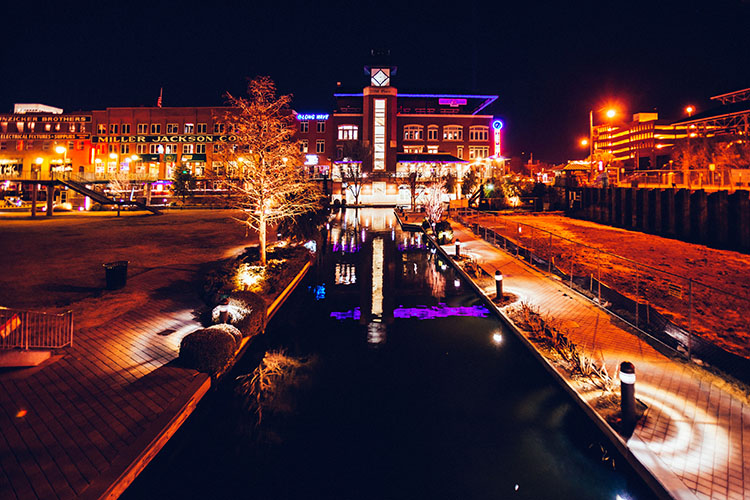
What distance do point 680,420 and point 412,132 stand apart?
7161cm

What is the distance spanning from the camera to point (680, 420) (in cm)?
611

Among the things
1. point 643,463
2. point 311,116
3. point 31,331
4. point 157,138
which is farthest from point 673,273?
point 157,138

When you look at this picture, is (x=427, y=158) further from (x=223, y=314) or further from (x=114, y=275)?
(x=223, y=314)

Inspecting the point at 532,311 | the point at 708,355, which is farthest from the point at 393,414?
the point at 708,355

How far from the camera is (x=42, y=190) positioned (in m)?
67.1

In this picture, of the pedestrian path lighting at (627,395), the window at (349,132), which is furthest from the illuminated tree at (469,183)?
the pedestrian path lighting at (627,395)

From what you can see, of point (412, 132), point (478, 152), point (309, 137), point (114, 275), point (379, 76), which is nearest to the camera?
point (114, 275)

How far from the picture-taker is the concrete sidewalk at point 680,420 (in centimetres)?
490

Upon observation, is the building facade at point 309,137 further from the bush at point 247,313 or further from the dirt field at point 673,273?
the bush at point 247,313

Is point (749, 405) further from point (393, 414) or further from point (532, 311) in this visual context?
point (393, 414)

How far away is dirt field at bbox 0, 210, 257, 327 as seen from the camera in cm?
1232

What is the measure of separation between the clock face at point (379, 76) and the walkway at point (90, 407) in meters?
66.5

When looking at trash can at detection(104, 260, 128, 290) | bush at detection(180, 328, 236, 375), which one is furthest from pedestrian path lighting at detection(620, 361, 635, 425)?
trash can at detection(104, 260, 128, 290)

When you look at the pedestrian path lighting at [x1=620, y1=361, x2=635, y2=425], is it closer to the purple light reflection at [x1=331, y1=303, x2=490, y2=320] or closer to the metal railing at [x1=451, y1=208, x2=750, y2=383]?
the metal railing at [x1=451, y1=208, x2=750, y2=383]
